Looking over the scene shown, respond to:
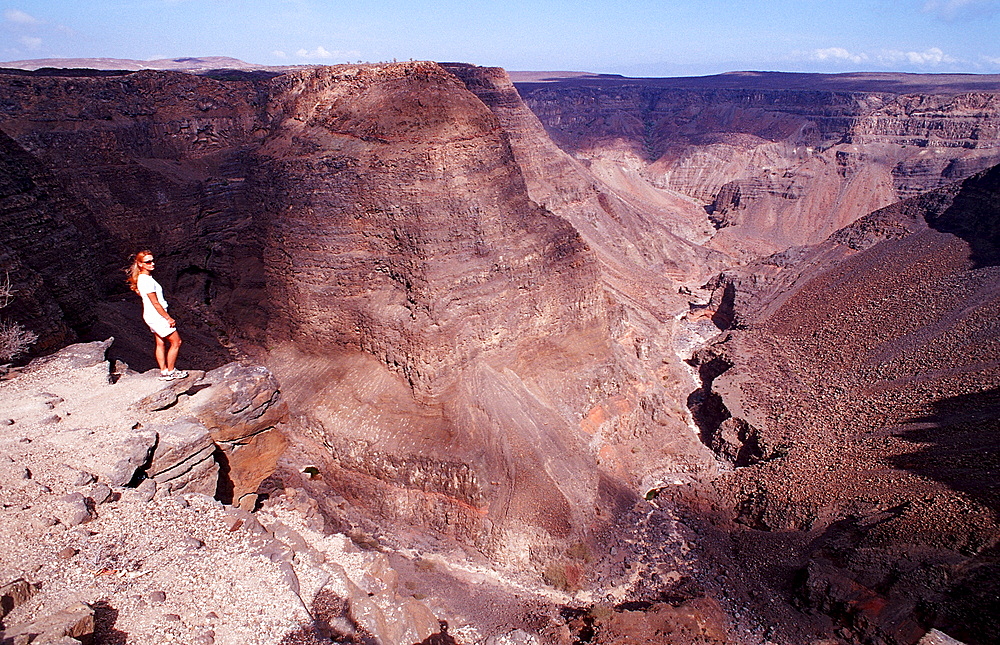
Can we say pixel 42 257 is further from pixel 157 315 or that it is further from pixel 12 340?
pixel 157 315

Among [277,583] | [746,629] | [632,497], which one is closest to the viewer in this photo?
[277,583]

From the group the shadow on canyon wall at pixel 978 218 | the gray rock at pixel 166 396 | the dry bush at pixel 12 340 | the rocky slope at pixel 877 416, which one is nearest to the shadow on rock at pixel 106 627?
the gray rock at pixel 166 396

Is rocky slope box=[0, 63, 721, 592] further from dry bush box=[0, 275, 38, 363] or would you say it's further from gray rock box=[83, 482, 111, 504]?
gray rock box=[83, 482, 111, 504]

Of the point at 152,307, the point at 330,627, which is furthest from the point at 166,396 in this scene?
the point at 330,627

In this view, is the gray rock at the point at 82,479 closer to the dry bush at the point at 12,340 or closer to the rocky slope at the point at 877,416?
the dry bush at the point at 12,340

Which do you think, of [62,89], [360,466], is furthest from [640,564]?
[62,89]

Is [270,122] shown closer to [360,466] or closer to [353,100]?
[353,100]
